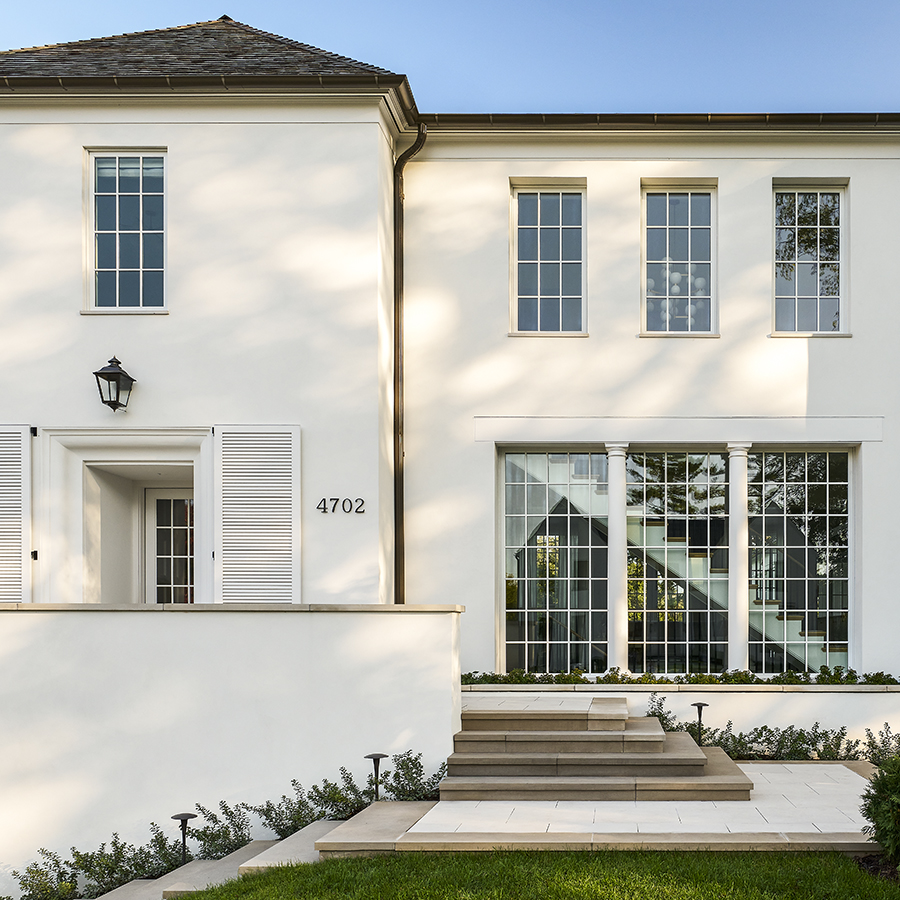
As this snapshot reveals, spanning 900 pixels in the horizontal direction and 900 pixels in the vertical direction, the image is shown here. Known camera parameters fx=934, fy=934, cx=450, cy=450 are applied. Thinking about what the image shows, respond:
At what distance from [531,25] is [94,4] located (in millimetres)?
11678

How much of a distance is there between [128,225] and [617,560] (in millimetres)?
6855

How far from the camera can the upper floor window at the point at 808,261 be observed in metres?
11.5


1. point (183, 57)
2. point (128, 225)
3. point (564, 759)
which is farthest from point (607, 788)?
point (183, 57)

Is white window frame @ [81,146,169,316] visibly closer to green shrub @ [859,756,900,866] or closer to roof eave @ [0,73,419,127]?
roof eave @ [0,73,419,127]

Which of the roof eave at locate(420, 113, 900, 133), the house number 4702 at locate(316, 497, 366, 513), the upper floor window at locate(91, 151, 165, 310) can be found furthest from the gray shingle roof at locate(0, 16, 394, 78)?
the house number 4702 at locate(316, 497, 366, 513)

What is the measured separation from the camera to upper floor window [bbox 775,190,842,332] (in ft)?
37.6

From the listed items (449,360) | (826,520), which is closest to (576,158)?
(449,360)

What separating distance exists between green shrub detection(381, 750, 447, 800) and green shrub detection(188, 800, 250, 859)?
1.29 meters

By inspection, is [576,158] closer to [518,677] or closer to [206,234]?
[206,234]

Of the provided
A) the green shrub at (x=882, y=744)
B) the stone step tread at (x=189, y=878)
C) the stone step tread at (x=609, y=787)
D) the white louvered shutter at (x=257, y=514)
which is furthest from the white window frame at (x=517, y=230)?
the stone step tread at (x=189, y=878)

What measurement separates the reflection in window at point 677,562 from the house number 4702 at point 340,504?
3.48 meters

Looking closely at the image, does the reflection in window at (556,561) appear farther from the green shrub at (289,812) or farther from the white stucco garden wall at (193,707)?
the green shrub at (289,812)

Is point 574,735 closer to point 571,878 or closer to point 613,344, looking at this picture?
point 571,878

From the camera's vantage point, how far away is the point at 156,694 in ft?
28.4
